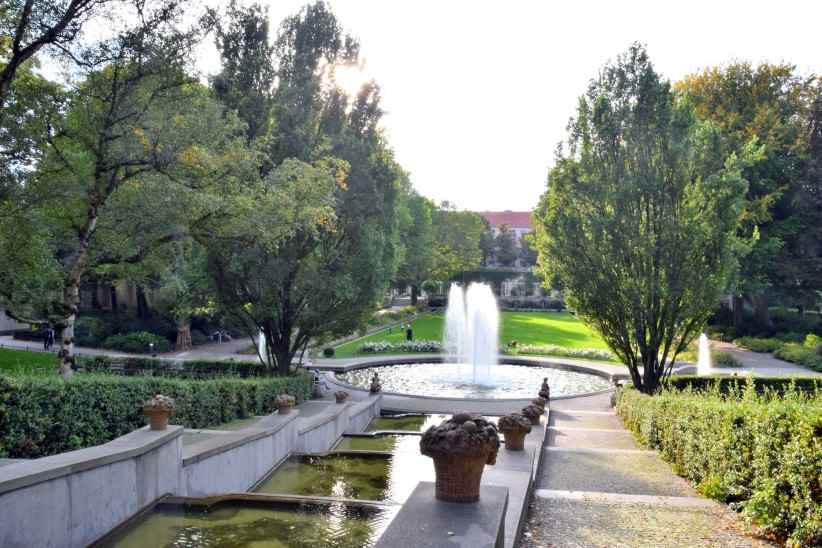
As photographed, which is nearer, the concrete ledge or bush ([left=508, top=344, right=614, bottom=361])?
the concrete ledge

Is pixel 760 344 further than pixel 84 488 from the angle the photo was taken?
Yes

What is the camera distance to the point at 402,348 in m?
32.2

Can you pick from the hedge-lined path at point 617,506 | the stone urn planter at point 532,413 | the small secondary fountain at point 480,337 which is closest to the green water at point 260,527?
the hedge-lined path at point 617,506

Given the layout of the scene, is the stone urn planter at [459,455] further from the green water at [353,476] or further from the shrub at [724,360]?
the shrub at [724,360]

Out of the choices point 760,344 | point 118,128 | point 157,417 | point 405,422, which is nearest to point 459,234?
point 760,344

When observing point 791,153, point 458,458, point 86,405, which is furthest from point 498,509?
point 791,153

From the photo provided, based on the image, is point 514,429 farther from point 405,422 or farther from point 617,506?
point 405,422

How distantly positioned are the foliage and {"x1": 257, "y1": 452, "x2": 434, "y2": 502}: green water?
19442 mm

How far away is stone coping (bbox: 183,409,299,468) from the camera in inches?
336

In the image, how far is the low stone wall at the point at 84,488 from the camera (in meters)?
5.43

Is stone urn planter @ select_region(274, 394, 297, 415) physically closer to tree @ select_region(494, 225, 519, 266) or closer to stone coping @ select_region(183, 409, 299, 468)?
stone coping @ select_region(183, 409, 299, 468)

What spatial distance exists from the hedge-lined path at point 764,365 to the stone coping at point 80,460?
2395cm

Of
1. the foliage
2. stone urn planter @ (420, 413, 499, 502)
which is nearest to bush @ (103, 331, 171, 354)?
the foliage

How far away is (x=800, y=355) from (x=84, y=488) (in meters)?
32.2
